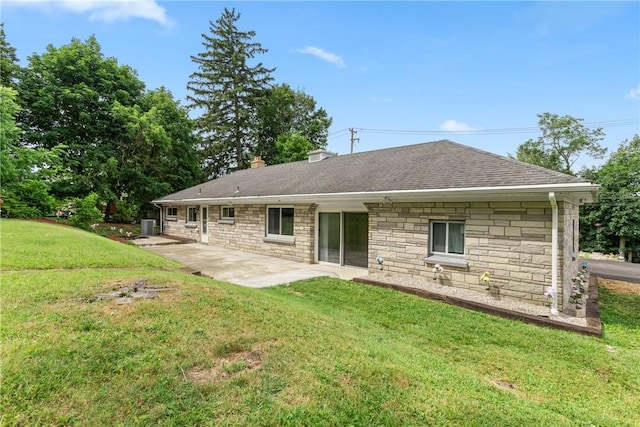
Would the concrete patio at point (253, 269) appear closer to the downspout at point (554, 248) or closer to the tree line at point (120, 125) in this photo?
the downspout at point (554, 248)

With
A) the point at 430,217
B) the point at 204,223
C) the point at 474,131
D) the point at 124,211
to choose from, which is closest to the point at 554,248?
the point at 430,217

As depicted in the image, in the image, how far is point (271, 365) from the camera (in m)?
2.82

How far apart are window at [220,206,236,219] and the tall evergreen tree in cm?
1756

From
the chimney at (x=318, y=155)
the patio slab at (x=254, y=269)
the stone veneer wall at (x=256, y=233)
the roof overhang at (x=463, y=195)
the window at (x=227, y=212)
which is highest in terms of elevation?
the chimney at (x=318, y=155)

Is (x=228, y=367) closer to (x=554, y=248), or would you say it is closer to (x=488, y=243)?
(x=488, y=243)

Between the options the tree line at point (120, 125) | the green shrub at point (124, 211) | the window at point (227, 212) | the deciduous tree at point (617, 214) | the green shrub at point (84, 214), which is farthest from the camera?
the green shrub at point (124, 211)

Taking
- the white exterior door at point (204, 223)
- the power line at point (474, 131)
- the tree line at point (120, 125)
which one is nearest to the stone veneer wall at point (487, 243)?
the white exterior door at point (204, 223)

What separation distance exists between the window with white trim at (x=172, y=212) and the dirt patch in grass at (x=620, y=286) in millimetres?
20274

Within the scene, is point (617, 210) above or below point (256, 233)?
above

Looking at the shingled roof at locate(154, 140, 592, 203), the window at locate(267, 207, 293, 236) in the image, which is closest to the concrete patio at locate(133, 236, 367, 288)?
the window at locate(267, 207, 293, 236)

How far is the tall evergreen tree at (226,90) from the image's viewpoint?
3019cm

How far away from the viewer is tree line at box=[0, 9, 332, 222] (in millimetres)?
15391

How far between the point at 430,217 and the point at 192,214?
47.1 ft

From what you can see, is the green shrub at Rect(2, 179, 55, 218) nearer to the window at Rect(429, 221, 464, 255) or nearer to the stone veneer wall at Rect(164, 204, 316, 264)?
the stone veneer wall at Rect(164, 204, 316, 264)
